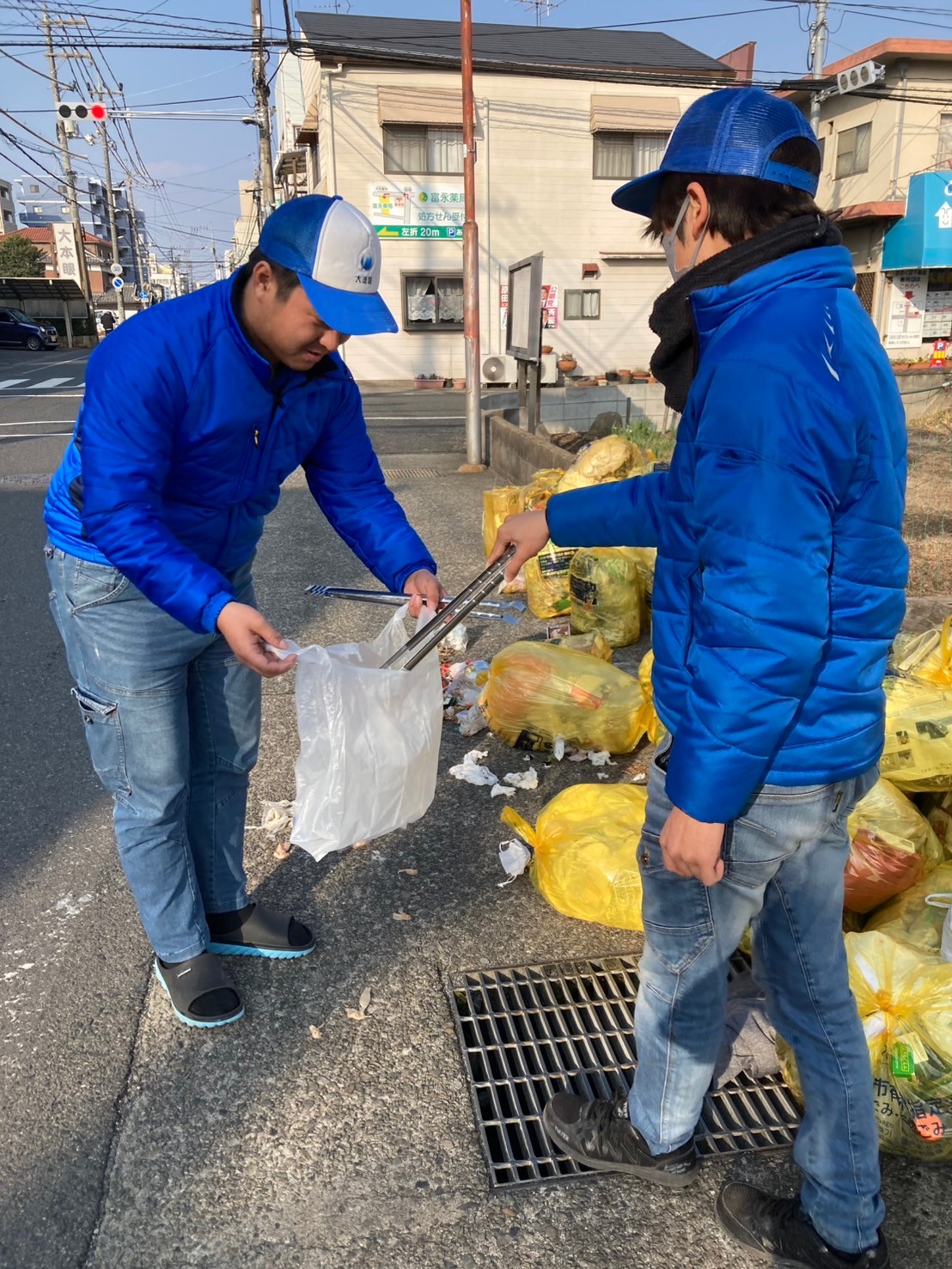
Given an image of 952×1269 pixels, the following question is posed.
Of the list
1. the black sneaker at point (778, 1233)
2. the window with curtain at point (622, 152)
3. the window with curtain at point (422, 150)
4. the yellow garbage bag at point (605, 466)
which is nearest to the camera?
the black sneaker at point (778, 1233)

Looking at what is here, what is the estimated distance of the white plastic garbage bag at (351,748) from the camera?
2086mm

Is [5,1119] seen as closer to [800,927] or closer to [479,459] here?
[800,927]

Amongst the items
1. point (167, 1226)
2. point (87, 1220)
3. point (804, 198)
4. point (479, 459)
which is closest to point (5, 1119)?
point (87, 1220)

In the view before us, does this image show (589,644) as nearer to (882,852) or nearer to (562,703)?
(562,703)

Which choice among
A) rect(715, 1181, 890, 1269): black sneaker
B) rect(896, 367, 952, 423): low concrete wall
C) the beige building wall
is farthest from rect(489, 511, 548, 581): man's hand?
the beige building wall

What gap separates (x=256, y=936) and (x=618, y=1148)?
1.17 m

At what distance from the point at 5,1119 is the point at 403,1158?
0.90 meters

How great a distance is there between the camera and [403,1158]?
1.96 metres

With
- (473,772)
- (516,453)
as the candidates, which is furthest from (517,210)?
(473,772)

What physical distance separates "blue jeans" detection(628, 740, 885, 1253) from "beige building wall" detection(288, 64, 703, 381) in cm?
2063

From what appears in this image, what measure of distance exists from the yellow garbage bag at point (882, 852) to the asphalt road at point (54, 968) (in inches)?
75.2

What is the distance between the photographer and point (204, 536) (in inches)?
86.0

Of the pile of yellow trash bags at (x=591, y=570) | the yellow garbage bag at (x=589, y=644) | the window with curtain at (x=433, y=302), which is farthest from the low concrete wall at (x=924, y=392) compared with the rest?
the window with curtain at (x=433, y=302)

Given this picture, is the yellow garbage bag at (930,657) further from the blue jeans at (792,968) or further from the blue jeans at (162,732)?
the blue jeans at (162,732)
